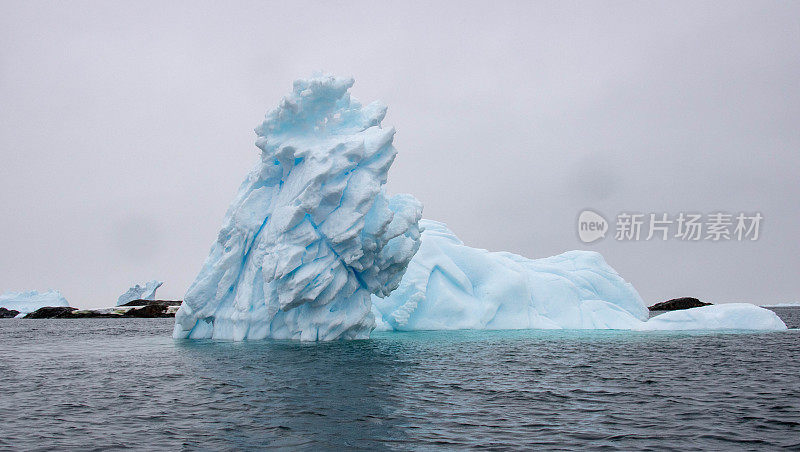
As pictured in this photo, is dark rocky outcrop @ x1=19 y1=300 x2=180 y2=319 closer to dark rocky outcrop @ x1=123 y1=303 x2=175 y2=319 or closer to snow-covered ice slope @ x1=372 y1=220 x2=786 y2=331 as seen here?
dark rocky outcrop @ x1=123 y1=303 x2=175 y2=319

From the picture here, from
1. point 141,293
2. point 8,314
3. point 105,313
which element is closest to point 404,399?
point 105,313

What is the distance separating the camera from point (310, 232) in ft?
83.3

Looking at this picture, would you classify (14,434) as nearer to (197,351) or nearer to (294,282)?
(197,351)

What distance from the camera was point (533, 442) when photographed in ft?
31.1

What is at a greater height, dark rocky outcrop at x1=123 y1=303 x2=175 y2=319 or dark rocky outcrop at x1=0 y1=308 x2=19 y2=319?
dark rocky outcrop at x1=123 y1=303 x2=175 y2=319

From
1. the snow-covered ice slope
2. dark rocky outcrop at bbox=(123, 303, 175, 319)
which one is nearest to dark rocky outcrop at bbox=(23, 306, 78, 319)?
dark rocky outcrop at bbox=(123, 303, 175, 319)

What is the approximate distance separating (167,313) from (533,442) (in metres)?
82.0

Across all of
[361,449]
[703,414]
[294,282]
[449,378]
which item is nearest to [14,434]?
[361,449]

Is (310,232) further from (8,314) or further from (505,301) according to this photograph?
(8,314)

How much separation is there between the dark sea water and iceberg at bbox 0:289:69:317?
7458 centimetres

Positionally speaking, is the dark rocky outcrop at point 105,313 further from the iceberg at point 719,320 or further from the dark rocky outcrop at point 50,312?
the iceberg at point 719,320

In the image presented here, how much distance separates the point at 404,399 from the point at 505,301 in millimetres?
24104

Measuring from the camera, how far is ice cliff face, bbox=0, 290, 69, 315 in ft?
290

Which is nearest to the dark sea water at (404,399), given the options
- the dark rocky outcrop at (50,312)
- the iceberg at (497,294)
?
the iceberg at (497,294)
